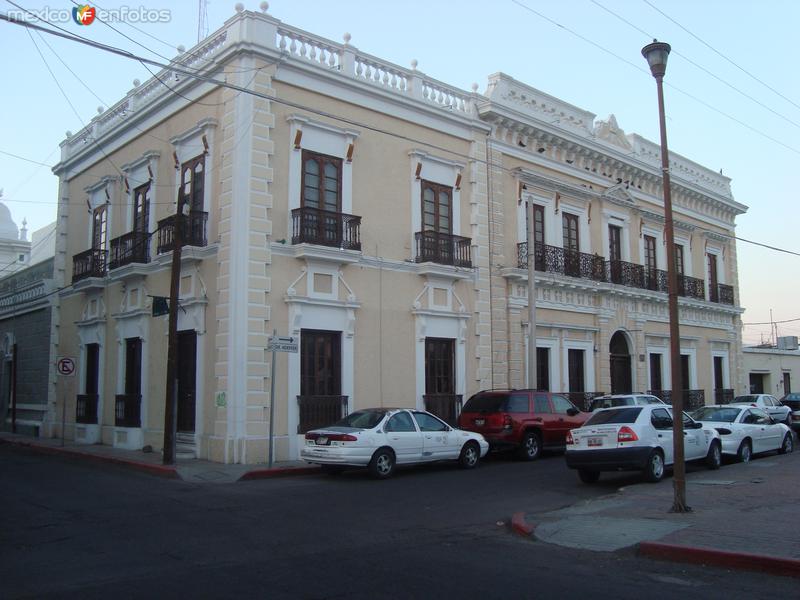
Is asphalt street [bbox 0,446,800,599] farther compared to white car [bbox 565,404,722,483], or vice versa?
white car [bbox 565,404,722,483]

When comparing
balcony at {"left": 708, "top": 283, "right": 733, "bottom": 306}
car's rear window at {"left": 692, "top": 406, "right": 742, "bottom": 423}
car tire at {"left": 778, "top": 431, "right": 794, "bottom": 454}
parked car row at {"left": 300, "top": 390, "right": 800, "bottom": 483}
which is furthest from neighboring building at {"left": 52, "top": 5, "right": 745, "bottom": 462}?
car tire at {"left": 778, "top": 431, "right": 794, "bottom": 454}

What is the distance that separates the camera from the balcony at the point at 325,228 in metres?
19.0

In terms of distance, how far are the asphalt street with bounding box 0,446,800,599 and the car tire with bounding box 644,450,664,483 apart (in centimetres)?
43

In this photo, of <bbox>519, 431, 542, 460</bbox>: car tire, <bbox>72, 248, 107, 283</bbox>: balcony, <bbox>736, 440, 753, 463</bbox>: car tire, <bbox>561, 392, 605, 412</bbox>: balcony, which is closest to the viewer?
<bbox>736, 440, 753, 463</bbox>: car tire

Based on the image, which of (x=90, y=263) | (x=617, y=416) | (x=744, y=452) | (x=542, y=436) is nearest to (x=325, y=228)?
(x=542, y=436)

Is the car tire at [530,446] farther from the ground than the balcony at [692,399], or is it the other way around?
the balcony at [692,399]

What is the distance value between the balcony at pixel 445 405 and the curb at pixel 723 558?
43.1ft

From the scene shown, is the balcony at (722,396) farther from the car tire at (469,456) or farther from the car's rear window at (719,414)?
the car tire at (469,456)

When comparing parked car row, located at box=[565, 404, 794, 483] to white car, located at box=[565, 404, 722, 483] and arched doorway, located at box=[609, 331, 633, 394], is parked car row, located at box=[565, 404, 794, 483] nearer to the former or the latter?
white car, located at box=[565, 404, 722, 483]

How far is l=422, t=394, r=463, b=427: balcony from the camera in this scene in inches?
858

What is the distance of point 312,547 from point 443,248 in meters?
14.5

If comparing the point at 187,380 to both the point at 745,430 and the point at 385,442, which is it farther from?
the point at 745,430

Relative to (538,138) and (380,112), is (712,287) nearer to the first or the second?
(538,138)

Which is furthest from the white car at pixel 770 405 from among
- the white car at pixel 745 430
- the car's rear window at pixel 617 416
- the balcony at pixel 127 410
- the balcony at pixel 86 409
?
the balcony at pixel 86 409
